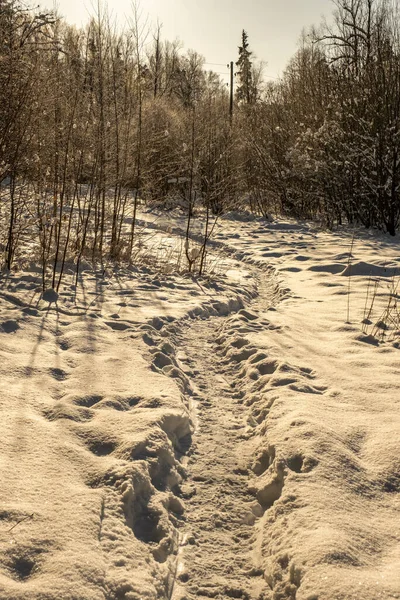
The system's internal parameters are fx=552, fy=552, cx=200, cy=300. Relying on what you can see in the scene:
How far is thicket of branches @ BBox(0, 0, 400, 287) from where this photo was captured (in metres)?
5.37

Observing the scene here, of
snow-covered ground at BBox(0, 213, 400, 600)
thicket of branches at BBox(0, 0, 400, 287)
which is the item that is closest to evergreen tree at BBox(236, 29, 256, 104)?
thicket of branches at BBox(0, 0, 400, 287)

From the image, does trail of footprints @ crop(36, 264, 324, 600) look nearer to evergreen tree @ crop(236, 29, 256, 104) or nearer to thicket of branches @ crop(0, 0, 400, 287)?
thicket of branches @ crop(0, 0, 400, 287)

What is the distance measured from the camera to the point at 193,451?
286cm

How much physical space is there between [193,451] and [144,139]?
900cm

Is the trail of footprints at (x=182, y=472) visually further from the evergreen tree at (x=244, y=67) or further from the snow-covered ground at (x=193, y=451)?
the evergreen tree at (x=244, y=67)

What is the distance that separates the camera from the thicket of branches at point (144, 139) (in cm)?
537

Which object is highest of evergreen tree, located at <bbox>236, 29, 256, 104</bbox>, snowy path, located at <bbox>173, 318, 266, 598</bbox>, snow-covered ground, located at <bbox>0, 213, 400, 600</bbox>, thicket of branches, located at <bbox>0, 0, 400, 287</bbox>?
evergreen tree, located at <bbox>236, 29, 256, 104</bbox>

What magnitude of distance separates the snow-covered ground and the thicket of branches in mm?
1225

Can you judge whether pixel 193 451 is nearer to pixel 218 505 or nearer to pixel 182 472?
pixel 182 472

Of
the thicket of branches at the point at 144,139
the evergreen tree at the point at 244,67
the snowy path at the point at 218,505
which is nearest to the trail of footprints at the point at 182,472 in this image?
the snowy path at the point at 218,505

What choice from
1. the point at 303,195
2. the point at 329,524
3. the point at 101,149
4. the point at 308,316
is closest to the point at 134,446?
the point at 329,524

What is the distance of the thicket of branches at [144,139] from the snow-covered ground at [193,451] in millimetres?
1225

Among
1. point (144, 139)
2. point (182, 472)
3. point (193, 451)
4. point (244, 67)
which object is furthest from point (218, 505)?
point (244, 67)

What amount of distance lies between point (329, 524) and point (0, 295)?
11.5ft
